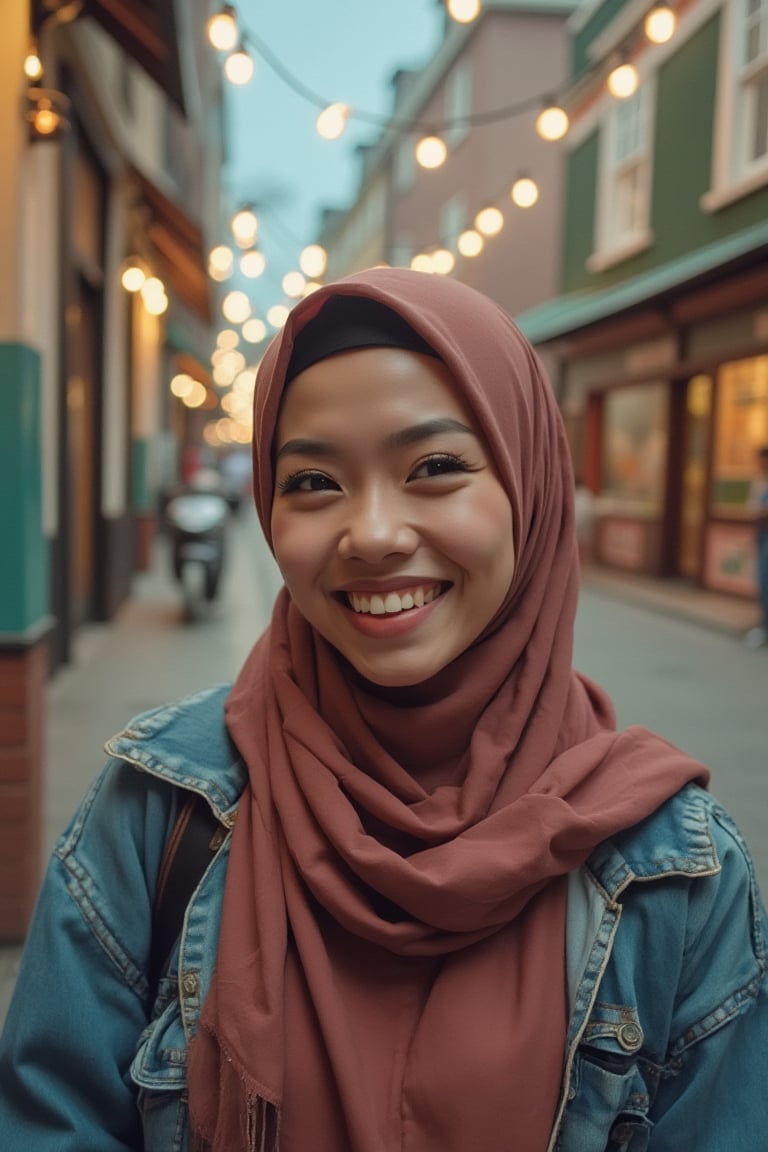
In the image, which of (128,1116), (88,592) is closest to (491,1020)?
(128,1116)

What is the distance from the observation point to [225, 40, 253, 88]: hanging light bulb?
6.67 m

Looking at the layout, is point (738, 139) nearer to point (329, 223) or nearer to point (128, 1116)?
point (128, 1116)

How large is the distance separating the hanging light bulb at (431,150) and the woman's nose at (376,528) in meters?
8.47

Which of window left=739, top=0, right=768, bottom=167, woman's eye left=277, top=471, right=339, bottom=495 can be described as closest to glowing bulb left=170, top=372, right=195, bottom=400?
window left=739, top=0, right=768, bottom=167

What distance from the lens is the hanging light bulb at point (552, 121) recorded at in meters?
7.88

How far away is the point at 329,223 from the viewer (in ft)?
166

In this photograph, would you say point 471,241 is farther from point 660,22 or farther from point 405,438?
point 405,438

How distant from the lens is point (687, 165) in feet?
37.7

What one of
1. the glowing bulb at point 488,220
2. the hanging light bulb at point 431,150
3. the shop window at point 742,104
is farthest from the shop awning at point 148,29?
the shop window at point 742,104

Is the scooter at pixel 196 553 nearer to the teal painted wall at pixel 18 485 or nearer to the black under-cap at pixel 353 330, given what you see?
the teal painted wall at pixel 18 485

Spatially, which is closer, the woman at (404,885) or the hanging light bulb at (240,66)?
the woman at (404,885)

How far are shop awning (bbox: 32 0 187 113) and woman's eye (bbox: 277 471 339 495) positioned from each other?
397cm

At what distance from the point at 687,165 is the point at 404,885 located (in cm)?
1202

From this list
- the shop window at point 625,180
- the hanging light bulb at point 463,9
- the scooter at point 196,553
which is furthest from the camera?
the shop window at point 625,180
